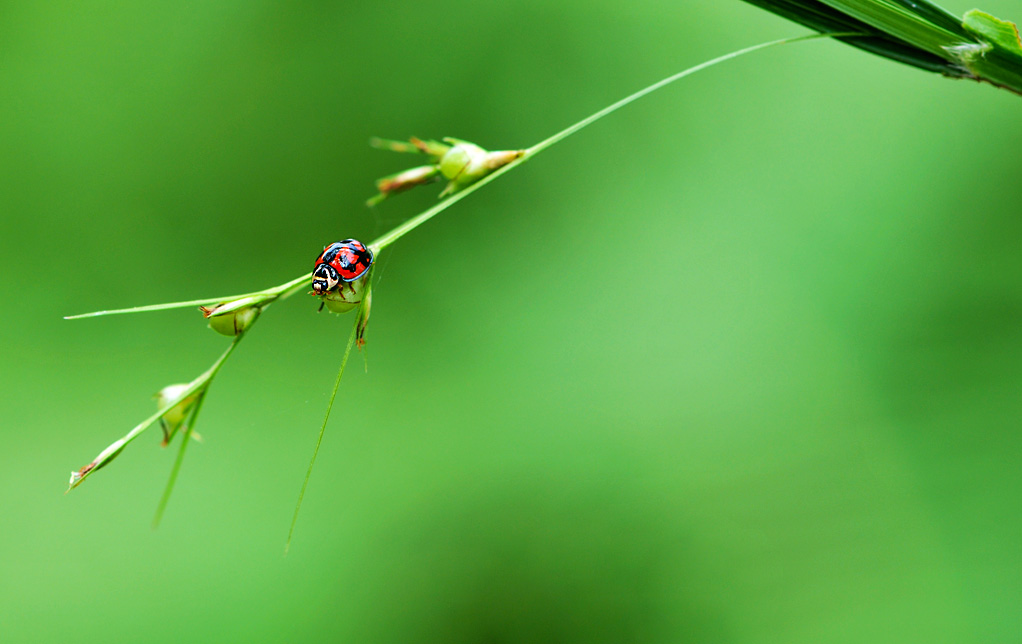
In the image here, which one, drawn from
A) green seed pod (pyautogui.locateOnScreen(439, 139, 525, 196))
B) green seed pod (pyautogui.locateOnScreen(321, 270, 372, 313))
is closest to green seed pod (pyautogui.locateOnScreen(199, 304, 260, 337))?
green seed pod (pyautogui.locateOnScreen(321, 270, 372, 313))

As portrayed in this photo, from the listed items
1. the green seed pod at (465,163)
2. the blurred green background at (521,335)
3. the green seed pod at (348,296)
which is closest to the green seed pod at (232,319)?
the green seed pod at (348,296)

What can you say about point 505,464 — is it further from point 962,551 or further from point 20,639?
point 20,639

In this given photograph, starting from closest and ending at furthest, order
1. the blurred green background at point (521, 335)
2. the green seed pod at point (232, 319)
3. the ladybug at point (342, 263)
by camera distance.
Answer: the green seed pod at point (232, 319) → the ladybug at point (342, 263) → the blurred green background at point (521, 335)

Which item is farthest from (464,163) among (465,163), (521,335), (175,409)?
(521,335)

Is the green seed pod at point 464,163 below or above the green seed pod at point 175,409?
above

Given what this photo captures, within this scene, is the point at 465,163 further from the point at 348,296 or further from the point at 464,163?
the point at 348,296

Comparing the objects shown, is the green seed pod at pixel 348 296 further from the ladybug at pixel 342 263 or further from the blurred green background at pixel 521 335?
the blurred green background at pixel 521 335

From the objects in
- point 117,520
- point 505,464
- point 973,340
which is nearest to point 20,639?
point 117,520
